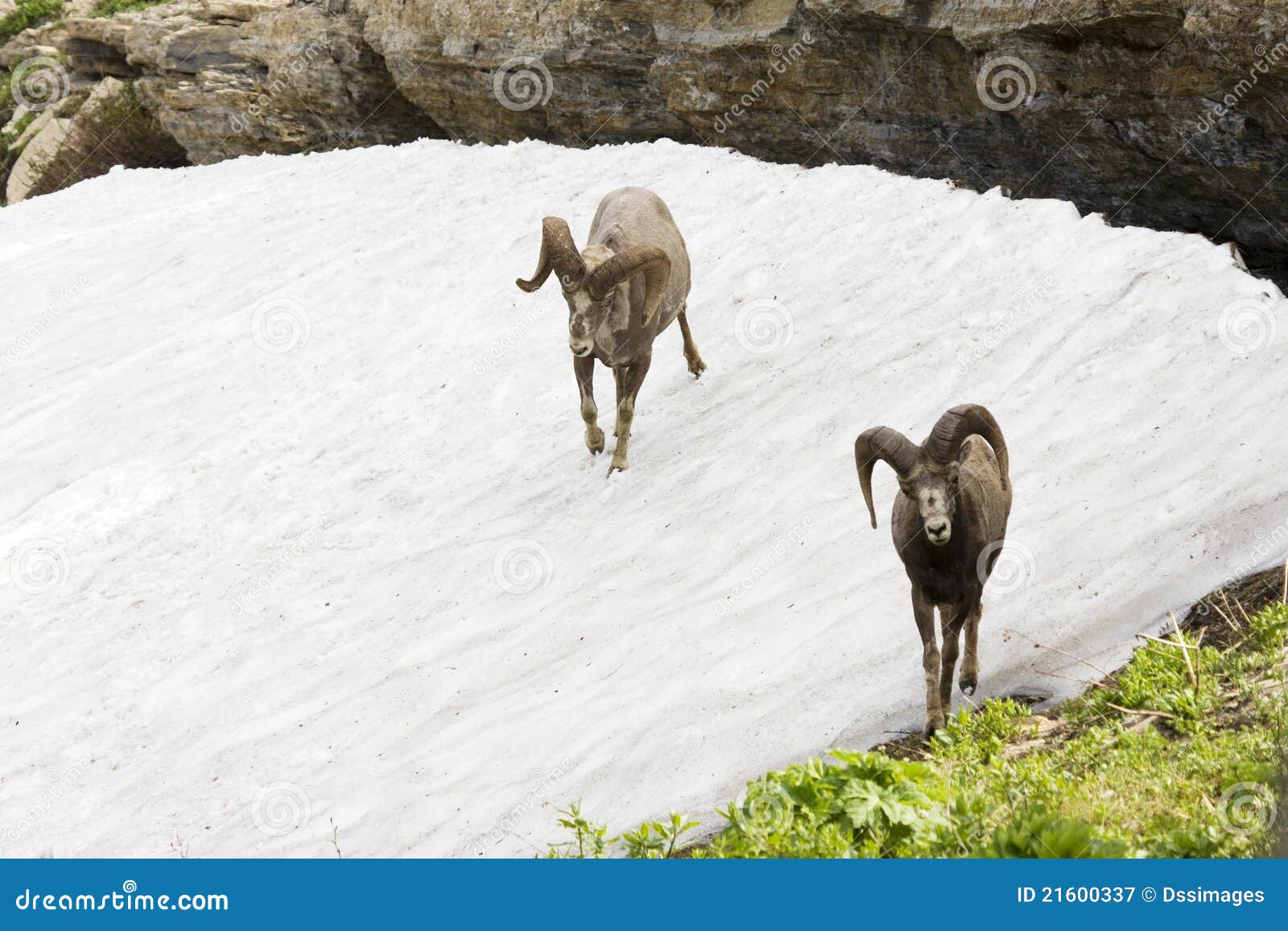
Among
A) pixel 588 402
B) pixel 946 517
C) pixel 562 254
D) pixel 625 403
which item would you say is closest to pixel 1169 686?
pixel 946 517

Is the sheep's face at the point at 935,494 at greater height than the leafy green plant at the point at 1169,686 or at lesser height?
greater

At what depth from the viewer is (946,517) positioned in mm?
6680

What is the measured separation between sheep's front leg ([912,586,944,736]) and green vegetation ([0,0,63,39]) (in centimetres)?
4103

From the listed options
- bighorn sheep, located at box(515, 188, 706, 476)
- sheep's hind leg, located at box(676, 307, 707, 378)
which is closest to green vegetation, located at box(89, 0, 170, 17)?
sheep's hind leg, located at box(676, 307, 707, 378)

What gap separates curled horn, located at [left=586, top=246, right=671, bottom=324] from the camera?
409 inches

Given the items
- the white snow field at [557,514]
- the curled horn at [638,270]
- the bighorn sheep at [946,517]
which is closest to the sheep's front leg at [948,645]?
the bighorn sheep at [946,517]

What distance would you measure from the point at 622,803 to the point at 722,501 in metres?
3.80

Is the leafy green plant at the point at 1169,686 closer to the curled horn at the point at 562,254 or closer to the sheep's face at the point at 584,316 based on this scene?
the sheep's face at the point at 584,316

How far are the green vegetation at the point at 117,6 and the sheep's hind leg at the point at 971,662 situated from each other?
37.4 m

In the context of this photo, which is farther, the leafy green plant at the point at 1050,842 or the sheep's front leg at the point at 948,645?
the sheep's front leg at the point at 948,645

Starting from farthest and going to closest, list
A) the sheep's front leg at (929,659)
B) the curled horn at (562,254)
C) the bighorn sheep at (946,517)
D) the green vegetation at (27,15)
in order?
1. the green vegetation at (27,15)
2. the curled horn at (562,254)
3. the sheep's front leg at (929,659)
4. the bighorn sheep at (946,517)

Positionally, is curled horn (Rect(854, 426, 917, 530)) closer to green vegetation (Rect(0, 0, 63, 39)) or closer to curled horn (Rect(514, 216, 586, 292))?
curled horn (Rect(514, 216, 586, 292))

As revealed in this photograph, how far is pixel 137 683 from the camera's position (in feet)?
33.4

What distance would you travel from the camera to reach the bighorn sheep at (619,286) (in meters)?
10.4
